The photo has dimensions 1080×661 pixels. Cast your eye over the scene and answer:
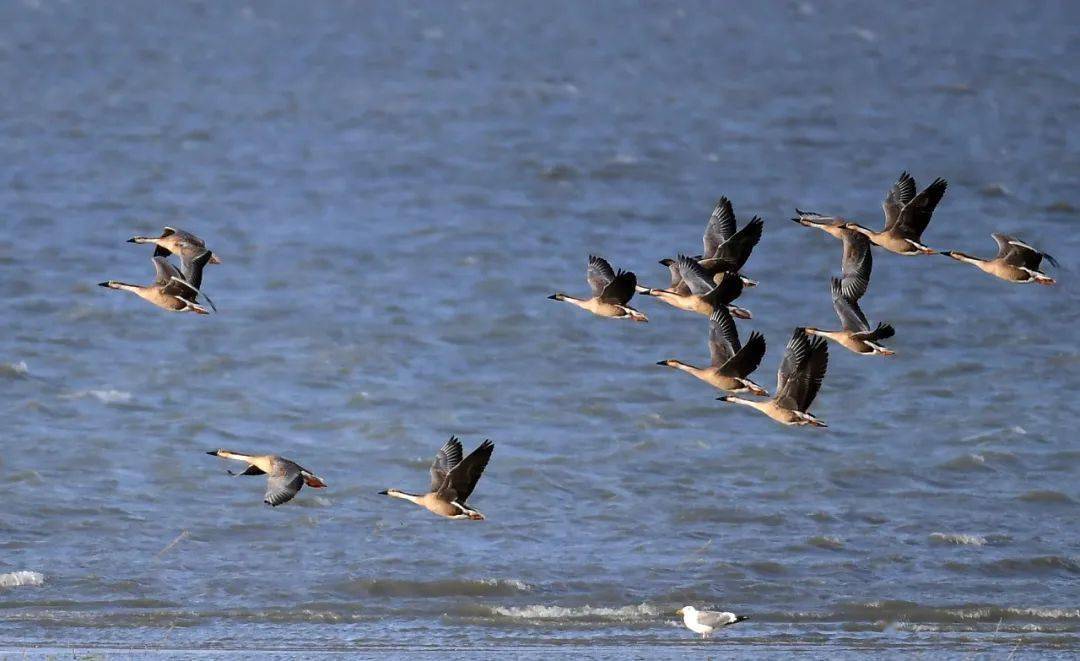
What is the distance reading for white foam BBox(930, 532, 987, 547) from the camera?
16.5 meters

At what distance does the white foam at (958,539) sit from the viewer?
1648 cm

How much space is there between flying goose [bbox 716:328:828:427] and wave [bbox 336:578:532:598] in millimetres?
3975

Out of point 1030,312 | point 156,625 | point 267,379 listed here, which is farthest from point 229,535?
point 1030,312

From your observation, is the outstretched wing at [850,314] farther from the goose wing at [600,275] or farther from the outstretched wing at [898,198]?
the goose wing at [600,275]

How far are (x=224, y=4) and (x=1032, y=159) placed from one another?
27543mm

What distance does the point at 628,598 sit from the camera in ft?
48.8

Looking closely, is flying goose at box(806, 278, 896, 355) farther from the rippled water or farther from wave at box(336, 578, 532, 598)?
wave at box(336, 578, 532, 598)

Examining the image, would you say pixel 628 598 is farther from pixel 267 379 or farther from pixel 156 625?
pixel 267 379

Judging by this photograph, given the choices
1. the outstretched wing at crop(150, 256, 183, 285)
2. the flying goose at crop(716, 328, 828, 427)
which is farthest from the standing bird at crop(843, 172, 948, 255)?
the outstretched wing at crop(150, 256, 183, 285)

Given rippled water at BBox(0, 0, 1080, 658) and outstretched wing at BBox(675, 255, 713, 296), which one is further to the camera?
rippled water at BBox(0, 0, 1080, 658)

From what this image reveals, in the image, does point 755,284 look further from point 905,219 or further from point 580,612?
point 580,612

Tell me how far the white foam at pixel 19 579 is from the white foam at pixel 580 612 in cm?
401

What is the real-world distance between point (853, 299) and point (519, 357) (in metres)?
10.8

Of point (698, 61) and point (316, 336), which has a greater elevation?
point (698, 61)
